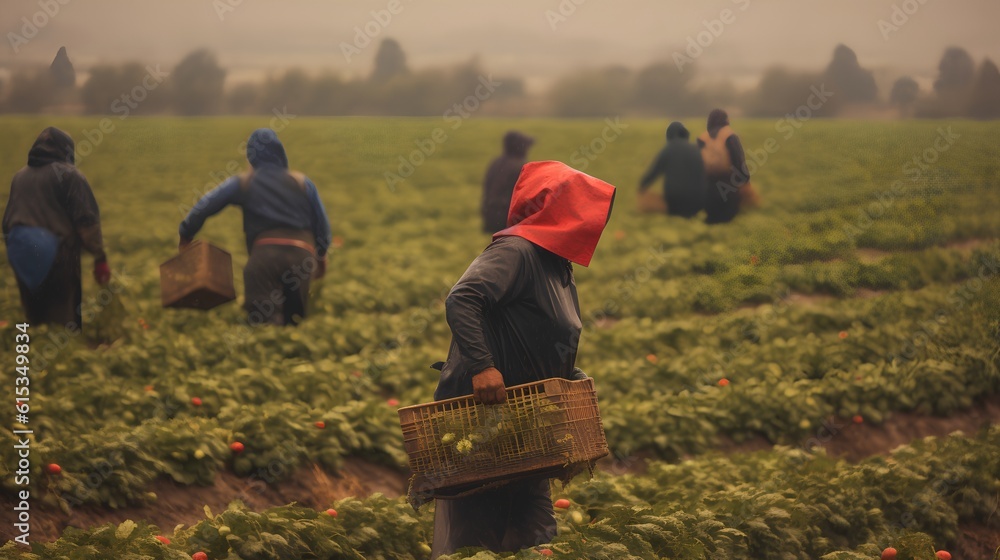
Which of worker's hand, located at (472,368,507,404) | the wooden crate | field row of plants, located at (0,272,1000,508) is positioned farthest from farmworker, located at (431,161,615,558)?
the wooden crate

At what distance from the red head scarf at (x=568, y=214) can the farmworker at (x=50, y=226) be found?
4.76 metres

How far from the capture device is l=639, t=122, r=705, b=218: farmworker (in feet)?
37.4

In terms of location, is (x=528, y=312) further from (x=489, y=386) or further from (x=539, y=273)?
(x=489, y=386)

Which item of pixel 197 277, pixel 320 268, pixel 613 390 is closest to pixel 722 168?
pixel 613 390

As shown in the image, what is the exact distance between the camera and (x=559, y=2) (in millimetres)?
17625

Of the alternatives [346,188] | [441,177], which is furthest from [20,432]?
[441,177]

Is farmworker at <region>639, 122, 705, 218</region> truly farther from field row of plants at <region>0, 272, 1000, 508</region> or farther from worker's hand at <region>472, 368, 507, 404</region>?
Answer: worker's hand at <region>472, 368, 507, 404</region>

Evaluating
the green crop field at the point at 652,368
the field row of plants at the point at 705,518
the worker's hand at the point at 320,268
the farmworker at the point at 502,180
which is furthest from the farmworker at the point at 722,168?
the worker's hand at the point at 320,268

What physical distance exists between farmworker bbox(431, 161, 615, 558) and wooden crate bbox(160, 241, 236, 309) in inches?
159

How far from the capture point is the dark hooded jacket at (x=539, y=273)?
4.53 metres

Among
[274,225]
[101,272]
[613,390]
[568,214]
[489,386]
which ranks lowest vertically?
[613,390]

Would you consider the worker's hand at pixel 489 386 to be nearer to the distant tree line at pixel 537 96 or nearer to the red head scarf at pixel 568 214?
the red head scarf at pixel 568 214

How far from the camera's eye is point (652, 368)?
902 cm

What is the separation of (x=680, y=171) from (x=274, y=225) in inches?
193
